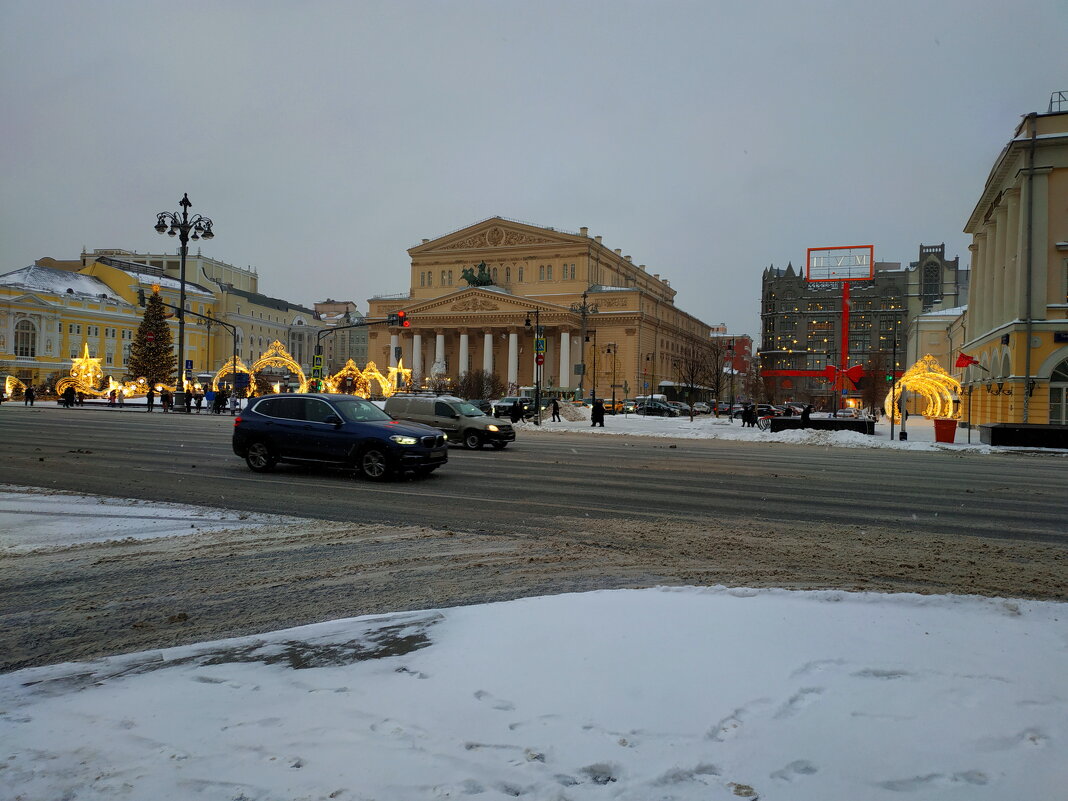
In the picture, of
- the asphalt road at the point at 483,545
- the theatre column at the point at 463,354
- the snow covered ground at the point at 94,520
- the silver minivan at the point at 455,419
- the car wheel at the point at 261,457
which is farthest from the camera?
the theatre column at the point at 463,354

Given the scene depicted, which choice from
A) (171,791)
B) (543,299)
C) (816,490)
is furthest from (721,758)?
(543,299)

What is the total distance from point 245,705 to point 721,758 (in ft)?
7.40

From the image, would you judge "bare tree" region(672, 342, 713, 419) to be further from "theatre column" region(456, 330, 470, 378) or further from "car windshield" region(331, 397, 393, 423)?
"car windshield" region(331, 397, 393, 423)

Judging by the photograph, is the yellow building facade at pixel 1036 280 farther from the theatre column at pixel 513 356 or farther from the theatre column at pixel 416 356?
the theatre column at pixel 416 356

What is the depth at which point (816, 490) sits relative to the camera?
43.9 ft

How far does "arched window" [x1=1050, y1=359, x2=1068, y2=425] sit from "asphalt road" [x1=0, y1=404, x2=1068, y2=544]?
16.4 metres

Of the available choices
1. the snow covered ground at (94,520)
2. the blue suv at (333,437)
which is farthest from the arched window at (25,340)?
the snow covered ground at (94,520)

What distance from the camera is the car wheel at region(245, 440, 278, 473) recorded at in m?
14.5

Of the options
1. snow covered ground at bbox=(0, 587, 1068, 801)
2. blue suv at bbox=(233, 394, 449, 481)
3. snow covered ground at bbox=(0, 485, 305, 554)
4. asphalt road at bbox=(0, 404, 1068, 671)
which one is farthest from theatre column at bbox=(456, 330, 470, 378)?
snow covered ground at bbox=(0, 587, 1068, 801)

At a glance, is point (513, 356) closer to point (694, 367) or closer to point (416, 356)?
point (416, 356)

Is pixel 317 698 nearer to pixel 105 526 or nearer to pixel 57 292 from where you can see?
pixel 105 526

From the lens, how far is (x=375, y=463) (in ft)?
45.2

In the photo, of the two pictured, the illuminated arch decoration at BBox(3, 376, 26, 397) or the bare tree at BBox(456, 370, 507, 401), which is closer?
the illuminated arch decoration at BBox(3, 376, 26, 397)

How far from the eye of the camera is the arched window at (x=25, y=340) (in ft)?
273
